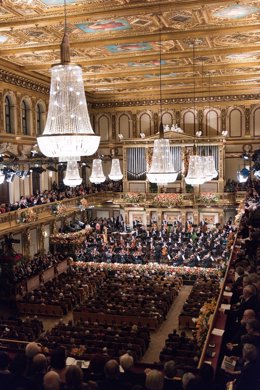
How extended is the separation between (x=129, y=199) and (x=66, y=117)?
29.0m

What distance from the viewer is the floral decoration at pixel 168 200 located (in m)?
34.2

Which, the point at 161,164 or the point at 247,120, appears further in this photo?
the point at 247,120

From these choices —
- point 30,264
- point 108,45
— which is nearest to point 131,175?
point 30,264

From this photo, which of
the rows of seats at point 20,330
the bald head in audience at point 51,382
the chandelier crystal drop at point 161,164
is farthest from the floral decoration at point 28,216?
the bald head in audience at point 51,382

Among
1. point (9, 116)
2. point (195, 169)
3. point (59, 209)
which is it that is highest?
point (9, 116)

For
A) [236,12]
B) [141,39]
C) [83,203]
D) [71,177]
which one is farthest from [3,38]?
[83,203]

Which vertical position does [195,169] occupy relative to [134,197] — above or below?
above

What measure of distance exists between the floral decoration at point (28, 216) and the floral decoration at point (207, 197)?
13817 millimetres

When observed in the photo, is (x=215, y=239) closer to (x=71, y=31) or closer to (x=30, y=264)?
(x=30, y=264)

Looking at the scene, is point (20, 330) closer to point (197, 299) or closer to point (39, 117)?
point (197, 299)

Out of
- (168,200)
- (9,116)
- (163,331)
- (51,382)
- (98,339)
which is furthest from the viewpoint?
(168,200)

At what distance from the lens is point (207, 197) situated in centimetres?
3384

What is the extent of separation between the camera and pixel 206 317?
39.4ft

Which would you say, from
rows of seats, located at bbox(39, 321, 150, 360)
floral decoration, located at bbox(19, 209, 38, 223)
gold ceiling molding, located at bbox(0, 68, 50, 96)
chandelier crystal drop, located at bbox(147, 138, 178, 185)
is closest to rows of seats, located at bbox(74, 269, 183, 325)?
rows of seats, located at bbox(39, 321, 150, 360)
